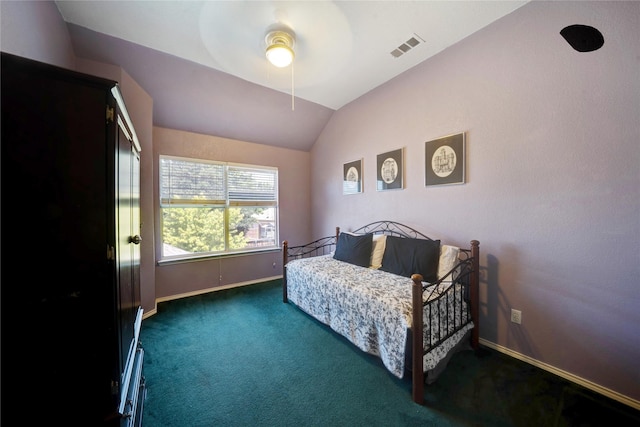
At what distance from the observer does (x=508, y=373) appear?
1772 mm

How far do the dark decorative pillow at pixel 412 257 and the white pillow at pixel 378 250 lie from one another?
0.35ft

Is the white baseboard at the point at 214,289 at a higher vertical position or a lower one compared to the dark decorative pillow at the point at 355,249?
lower

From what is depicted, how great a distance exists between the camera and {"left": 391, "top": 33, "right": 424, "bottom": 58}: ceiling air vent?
2207mm

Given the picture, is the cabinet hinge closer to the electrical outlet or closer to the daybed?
the daybed

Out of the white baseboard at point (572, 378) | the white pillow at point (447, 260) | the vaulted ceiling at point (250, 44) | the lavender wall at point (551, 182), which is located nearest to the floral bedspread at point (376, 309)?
the white pillow at point (447, 260)

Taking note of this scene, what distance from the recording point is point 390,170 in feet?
9.75

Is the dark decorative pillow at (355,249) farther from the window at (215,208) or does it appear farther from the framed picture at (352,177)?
the window at (215,208)

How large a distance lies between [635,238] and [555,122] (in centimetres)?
92

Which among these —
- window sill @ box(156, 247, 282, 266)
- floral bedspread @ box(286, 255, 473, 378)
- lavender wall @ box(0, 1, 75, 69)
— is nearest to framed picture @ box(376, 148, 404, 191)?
floral bedspread @ box(286, 255, 473, 378)

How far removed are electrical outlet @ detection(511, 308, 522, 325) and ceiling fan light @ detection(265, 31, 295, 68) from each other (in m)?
2.91

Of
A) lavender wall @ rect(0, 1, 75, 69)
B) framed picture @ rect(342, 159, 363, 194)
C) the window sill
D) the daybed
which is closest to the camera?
lavender wall @ rect(0, 1, 75, 69)

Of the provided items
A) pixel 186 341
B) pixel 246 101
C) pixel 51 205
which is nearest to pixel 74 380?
pixel 51 205

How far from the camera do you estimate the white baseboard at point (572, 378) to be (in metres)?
1.50

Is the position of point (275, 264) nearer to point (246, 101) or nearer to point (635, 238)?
point (246, 101)
